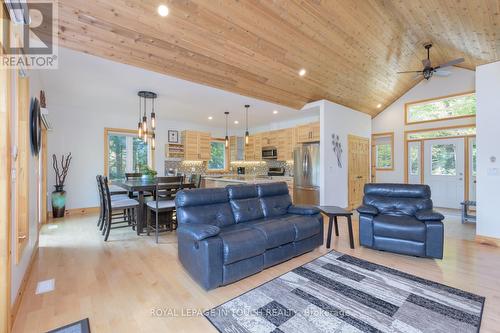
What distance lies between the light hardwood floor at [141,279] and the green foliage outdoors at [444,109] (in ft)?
14.3

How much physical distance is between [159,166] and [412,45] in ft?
23.7

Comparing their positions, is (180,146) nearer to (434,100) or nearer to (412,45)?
(412,45)

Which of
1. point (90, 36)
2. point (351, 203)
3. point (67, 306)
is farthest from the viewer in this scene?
point (351, 203)

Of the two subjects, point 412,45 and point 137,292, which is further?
point 412,45

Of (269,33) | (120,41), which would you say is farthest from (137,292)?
(269,33)

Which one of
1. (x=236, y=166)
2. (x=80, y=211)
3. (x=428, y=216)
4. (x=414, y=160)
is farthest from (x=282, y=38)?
(x=414, y=160)

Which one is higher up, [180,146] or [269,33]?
[269,33]

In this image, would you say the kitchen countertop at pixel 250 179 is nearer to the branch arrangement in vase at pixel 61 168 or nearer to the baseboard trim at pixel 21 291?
the branch arrangement in vase at pixel 61 168

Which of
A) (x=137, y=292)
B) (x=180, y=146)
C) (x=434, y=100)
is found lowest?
(x=137, y=292)

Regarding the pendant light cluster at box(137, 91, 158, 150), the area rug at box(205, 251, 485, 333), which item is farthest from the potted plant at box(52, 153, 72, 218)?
the area rug at box(205, 251, 485, 333)

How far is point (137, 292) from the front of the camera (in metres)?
2.27

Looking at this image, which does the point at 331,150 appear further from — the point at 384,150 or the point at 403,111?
the point at 403,111

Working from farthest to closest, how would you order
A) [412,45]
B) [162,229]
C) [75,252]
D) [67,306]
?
[412,45] < [162,229] < [75,252] < [67,306]

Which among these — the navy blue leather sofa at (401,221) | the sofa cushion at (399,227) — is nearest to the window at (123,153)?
the navy blue leather sofa at (401,221)
